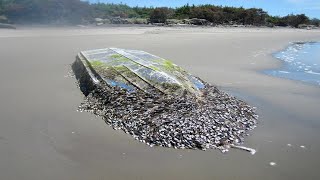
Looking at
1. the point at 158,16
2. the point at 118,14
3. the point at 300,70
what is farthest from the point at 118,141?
the point at 118,14

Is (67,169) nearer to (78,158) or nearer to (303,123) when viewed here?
(78,158)

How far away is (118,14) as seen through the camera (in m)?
42.4

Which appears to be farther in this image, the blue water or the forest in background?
the forest in background

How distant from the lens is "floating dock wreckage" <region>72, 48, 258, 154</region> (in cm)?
536

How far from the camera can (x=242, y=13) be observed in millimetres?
49219

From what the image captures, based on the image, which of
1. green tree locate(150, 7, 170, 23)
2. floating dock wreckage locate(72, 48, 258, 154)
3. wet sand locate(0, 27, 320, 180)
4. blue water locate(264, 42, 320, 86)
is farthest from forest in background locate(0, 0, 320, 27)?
floating dock wreckage locate(72, 48, 258, 154)

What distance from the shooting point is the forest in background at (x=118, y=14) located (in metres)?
26.4

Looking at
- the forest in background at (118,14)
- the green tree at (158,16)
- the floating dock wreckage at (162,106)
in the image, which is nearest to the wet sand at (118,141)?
the floating dock wreckage at (162,106)

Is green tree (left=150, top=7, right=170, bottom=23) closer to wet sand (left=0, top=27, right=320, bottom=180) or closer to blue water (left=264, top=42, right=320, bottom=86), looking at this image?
blue water (left=264, top=42, right=320, bottom=86)

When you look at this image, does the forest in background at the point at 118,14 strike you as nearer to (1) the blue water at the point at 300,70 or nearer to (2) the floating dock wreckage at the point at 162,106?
(1) the blue water at the point at 300,70

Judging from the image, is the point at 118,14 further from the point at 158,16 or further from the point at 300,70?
the point at 300,70

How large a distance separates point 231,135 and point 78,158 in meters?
2.12

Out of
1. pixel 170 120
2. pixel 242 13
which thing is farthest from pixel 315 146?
pixel 242 13

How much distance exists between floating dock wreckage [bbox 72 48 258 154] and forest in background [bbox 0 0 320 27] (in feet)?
63.7
